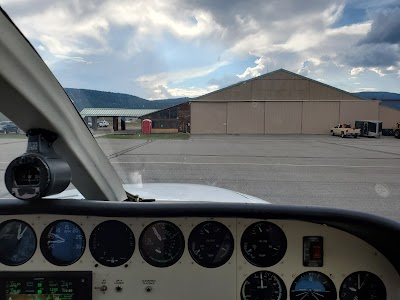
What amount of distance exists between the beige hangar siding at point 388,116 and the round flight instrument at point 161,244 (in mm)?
1832

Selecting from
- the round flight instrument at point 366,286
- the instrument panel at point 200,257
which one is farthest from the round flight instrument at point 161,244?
the round flight instrument at point 366,286

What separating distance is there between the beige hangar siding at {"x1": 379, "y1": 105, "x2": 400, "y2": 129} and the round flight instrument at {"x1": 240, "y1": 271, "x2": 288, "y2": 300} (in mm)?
1546

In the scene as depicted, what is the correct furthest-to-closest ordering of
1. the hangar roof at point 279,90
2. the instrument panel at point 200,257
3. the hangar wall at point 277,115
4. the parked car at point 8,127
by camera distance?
the hangar wall at point 277,115
the hangar roof at point 279,90
the instrument panel at point 200,257
the parked car at point 8,127

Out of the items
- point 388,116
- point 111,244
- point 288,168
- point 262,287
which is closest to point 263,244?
point 262,287

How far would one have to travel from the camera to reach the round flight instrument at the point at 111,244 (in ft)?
7.11

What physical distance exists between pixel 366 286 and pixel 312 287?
1.08 feet

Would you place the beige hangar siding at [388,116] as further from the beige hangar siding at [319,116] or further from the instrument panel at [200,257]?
the instrument panel at [200,257]

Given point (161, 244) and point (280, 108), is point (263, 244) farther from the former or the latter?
point (280, 108)

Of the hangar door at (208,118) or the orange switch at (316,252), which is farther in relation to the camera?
the hangar door at (208,118)

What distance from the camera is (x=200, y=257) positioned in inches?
87.0

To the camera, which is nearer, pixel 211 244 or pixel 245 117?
pixel 211 244

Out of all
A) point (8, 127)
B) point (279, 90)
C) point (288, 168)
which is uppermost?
point (279, 90)

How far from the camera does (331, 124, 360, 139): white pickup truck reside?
13.6 ft

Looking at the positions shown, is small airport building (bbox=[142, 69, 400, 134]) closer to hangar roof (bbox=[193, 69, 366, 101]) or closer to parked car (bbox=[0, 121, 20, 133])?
hangar roof (bbox=[193, 69, 366, 101])
